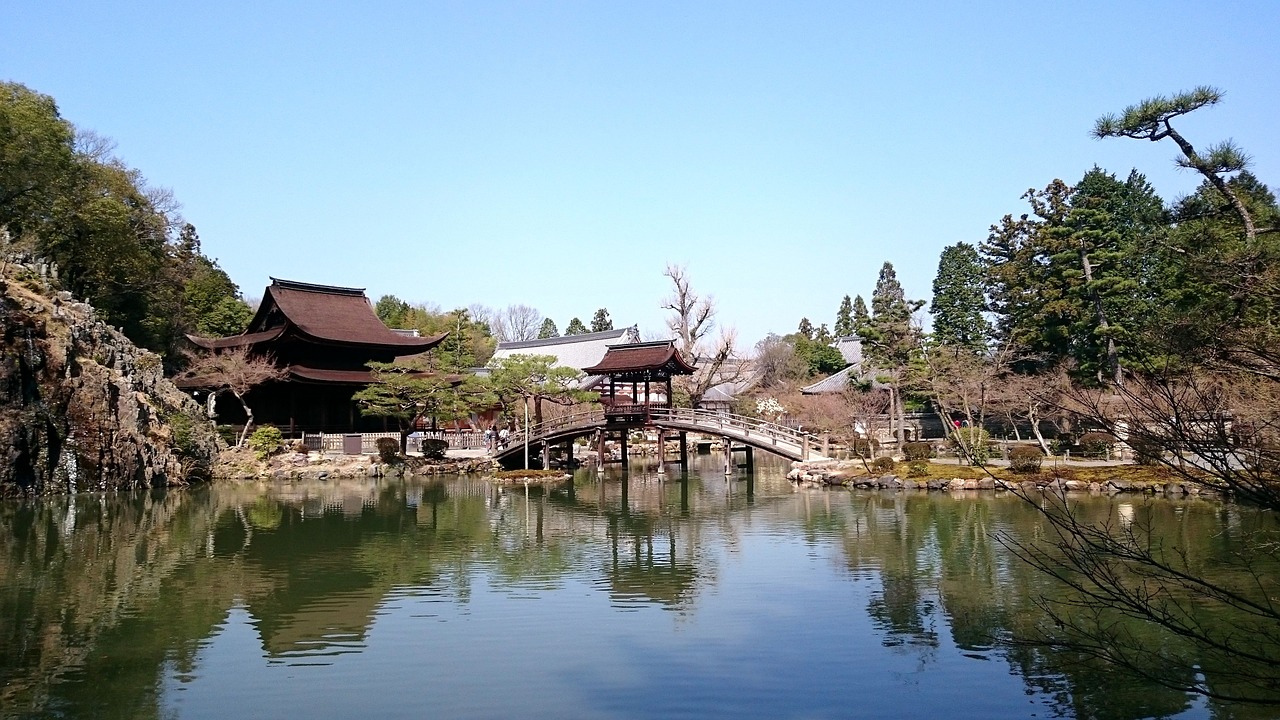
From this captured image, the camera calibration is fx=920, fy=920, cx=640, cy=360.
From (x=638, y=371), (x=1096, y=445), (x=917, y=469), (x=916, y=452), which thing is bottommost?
(x=917, y=469)

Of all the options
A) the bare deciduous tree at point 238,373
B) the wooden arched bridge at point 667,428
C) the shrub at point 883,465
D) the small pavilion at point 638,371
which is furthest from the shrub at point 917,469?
the bare deciduous tree at point 238,373

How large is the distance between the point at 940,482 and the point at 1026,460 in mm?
2504

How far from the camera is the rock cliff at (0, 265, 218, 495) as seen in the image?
21.8 m

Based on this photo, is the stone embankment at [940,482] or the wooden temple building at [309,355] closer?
the stone embankment at [940,482]

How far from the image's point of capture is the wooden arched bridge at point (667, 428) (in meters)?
29.7

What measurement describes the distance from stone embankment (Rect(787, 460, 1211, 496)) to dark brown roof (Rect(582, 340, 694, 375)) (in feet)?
18.6

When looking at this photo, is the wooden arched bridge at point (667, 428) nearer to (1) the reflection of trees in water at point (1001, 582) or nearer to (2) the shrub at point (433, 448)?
(2) the shrub at point (433, 448)

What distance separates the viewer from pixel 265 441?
32.5 meters

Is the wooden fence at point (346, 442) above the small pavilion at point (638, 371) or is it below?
below

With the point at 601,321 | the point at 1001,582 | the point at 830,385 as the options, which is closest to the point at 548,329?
the point at 601,321

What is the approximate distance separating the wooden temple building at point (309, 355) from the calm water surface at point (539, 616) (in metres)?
14.9

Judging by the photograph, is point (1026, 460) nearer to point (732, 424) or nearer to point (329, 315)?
point (732, 424)

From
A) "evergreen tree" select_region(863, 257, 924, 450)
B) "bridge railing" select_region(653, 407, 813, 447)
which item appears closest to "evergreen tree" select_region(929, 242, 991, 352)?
"evergreen tree" select_region(863, 257, 924, 450)

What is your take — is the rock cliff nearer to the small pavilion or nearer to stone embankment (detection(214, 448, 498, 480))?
stone embankment (detection(214, 448, 498, 480))
